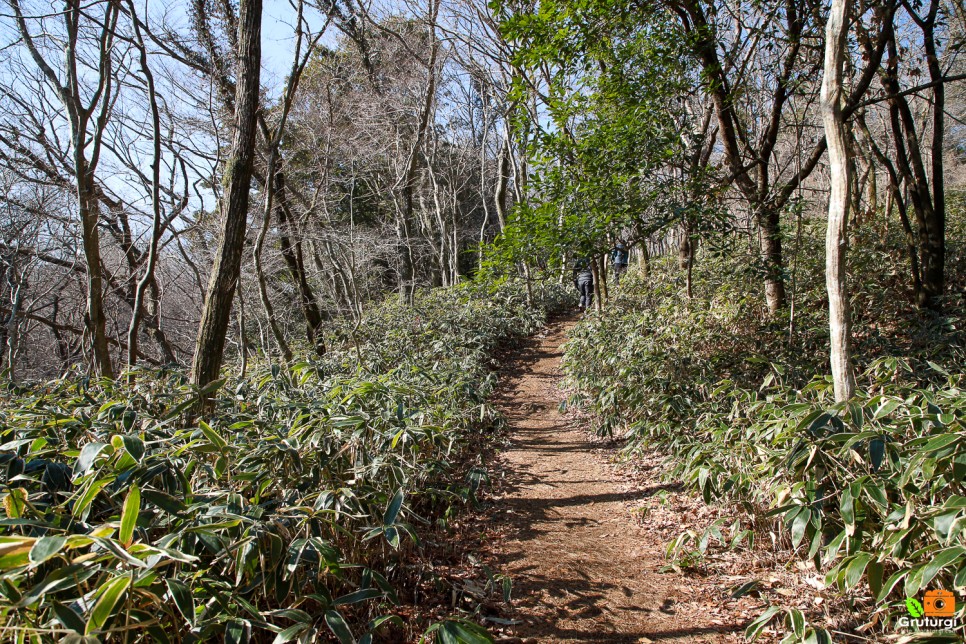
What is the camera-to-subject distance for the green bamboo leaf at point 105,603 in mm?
1137

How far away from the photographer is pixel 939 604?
1.92m

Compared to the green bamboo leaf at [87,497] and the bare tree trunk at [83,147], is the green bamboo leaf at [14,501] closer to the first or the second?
the green bamboo leaf at [87,497]

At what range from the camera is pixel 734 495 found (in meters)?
3.15

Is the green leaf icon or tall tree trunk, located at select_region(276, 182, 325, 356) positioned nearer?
the green leaf icon

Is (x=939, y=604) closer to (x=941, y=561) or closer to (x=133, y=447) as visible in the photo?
(x=941, y=561)

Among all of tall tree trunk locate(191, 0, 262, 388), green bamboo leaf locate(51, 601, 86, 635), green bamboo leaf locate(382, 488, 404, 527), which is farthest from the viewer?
tall tree trunk locate(191, 0, 262, 388)

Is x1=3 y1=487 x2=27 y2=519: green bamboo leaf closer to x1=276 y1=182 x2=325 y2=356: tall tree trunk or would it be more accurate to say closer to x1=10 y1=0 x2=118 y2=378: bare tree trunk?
x1=10 y1=0 x2=118 y2=378: bare tree trunk

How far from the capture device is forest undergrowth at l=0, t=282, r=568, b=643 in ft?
4.31

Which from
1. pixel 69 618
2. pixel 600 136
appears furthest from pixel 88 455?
pixel 600 136

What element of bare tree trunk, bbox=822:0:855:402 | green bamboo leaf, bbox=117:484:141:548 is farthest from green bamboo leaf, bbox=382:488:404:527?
bare tree trunk, bbox=822:0:855:402

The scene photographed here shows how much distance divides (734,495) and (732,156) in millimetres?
4197

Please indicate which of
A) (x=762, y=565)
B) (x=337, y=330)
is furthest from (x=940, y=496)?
(x=337, y=330)

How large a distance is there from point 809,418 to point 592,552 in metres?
1.79

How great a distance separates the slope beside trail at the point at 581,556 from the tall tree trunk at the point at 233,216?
279 centimetres
